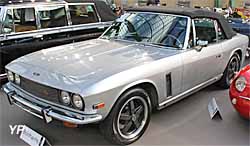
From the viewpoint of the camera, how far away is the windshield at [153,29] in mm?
3732

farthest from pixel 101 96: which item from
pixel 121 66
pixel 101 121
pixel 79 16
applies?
pixel 79 16

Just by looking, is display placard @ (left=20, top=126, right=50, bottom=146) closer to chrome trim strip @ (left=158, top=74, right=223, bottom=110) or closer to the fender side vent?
chrome trim strip @ (left=158, top=74, right=223, bottom=110)

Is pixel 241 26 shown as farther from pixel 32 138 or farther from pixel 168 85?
pixel 32 138

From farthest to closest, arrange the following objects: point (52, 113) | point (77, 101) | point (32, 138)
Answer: point (32, 138)
point (52, 113)
point (77, 101)

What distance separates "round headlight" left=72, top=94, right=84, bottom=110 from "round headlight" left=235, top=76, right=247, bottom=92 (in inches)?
74.2

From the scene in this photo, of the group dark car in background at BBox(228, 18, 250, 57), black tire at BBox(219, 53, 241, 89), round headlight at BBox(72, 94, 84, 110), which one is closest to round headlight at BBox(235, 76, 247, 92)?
black tire at BBox(219, 53, 241, 89)

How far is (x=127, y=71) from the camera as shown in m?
2.90

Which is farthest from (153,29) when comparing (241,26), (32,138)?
(241,26)

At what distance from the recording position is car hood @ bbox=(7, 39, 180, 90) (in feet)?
9.30

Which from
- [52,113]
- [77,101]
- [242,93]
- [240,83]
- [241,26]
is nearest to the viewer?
[77,101]

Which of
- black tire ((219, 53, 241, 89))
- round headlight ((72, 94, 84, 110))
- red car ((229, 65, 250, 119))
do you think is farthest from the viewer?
black tire ((219, 53, 241, 89))

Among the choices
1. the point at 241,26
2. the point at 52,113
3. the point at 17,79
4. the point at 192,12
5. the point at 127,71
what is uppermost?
the point at 192,12

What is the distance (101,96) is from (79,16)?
137 inches

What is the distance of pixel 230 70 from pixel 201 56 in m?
1.24
